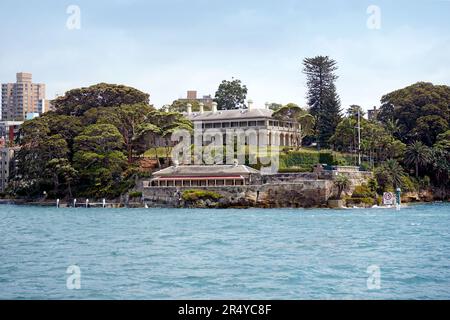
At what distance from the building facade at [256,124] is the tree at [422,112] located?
11.2 metres

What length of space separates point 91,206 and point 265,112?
873 inches

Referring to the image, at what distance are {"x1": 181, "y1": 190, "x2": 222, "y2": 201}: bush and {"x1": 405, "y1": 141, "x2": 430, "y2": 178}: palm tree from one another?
2140cm

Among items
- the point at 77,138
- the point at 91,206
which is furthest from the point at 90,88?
the point at 91,206

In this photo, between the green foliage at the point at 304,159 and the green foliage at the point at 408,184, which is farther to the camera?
the green foliage at the point at 304,159

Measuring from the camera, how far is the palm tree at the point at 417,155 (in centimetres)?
7312

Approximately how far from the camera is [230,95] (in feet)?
329

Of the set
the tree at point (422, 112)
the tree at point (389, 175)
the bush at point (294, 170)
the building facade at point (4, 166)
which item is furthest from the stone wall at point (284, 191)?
the building facade at point (4, 166)

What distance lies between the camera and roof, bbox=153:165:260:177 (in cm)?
6756

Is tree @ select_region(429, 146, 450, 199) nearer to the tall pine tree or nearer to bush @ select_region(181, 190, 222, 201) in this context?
the tall pine tree

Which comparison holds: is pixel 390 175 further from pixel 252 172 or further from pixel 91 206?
pixel 91 206

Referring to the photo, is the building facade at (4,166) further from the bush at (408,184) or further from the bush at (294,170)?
the bush at (408,184)

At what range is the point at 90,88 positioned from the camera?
84250 millimetres

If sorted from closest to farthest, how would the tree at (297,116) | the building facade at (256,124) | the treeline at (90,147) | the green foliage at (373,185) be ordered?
the green foliage at (373,185), the treeline at (90,147), the tree at (297,116), the building facade at (256,124)

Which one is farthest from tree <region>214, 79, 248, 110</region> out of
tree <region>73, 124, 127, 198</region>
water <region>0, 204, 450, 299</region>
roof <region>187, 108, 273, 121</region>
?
water <region>0, 204, 450, 299</region>
